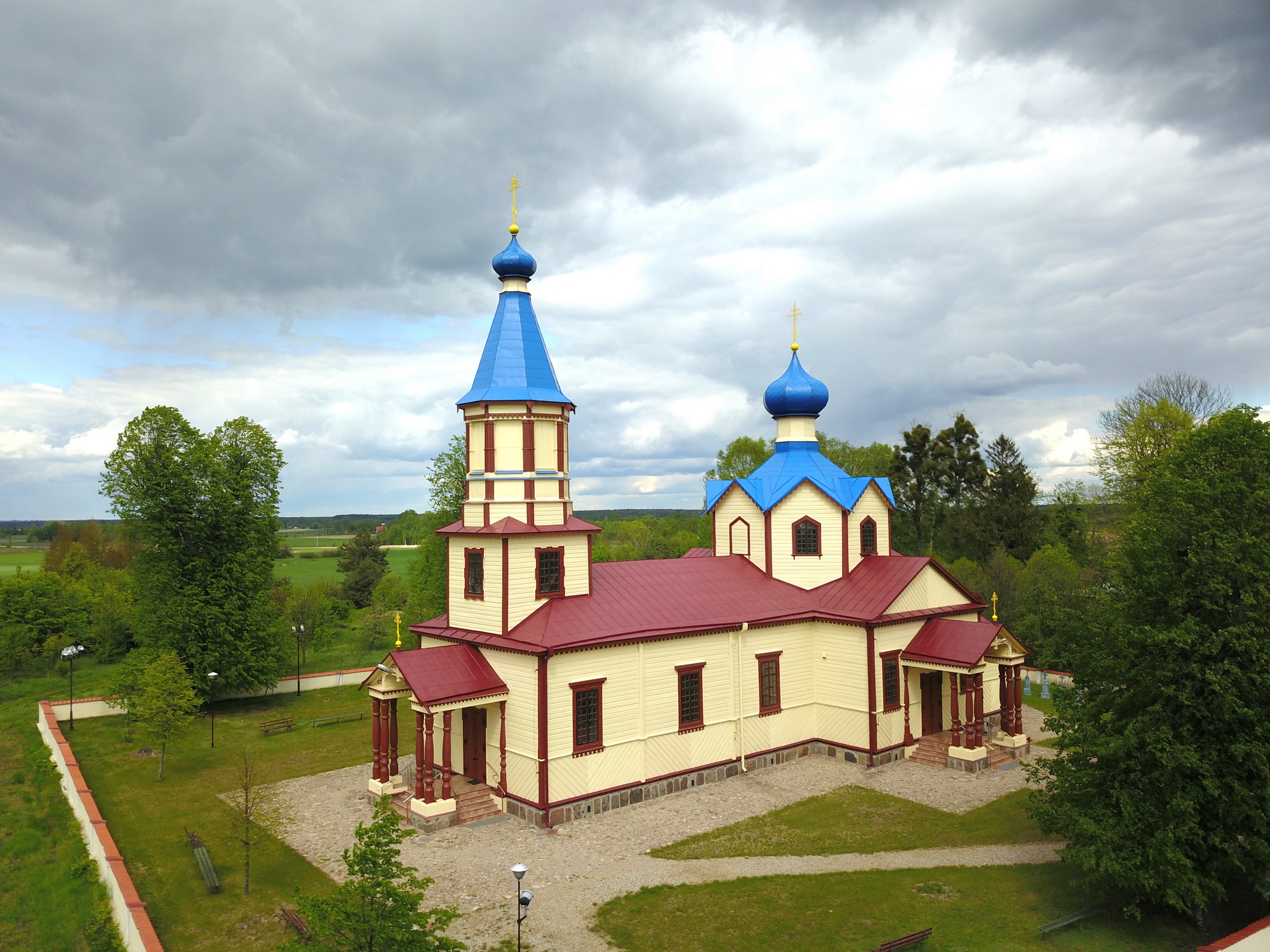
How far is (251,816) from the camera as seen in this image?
18625mm

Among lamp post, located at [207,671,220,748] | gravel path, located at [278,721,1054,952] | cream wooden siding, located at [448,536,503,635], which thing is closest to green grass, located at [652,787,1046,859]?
gravel path, located at [278,721,1054,952]

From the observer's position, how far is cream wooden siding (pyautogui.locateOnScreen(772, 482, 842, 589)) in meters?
25.0

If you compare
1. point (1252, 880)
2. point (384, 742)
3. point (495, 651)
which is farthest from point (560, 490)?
point (1252, 880)

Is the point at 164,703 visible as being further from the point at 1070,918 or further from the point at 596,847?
the point at 1070,918

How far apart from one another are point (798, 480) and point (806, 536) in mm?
1799

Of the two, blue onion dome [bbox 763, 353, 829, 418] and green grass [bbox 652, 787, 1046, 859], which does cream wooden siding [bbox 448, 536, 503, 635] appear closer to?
green grass [bbox 652, 787, 1046, 859]

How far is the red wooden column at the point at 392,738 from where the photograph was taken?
19.5 meters

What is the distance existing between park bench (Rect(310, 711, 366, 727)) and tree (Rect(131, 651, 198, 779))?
4783 millimetres

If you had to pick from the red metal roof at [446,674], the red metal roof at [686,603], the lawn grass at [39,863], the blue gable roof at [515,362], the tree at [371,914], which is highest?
the blue gable roof at [515,362]

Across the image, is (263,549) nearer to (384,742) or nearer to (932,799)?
(384,742)

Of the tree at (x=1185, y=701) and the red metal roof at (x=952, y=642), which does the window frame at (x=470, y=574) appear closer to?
the red metal roof at (x=952, y=642)

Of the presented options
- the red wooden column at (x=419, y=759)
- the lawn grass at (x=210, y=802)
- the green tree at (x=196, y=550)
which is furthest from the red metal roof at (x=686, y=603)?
the green tree at (x=196, y=550)

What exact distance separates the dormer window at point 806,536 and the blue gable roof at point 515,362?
9.02m

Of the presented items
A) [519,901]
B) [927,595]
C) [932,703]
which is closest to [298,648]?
[932,703]
